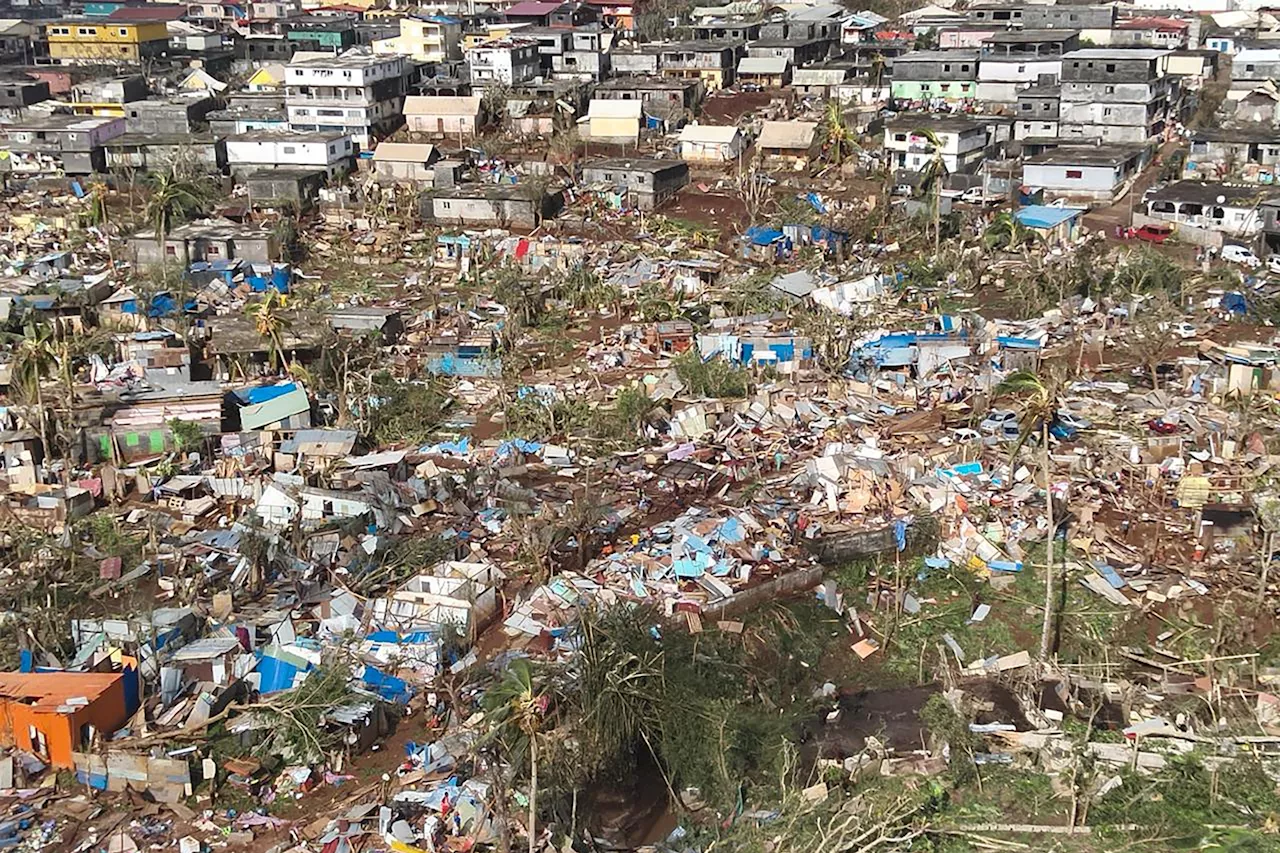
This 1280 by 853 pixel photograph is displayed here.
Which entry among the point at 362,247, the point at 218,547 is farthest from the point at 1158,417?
the point at 362,247

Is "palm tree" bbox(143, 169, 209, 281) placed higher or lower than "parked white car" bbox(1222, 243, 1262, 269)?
higher

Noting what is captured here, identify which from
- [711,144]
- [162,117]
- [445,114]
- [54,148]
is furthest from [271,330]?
[162,117]

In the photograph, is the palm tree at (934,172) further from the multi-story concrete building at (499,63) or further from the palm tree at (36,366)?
the palm tree at (36,366)

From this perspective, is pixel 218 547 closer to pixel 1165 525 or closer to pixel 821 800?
pixel 821 800

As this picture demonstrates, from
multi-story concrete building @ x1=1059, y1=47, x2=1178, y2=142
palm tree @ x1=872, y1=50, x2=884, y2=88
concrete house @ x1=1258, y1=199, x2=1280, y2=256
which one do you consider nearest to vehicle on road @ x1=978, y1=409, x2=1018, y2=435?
concrete house @ x1=1258, y1=199, x2=1280, y2=256

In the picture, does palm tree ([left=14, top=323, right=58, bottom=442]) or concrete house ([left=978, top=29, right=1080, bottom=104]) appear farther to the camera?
concrete house ([left=978, top=29, right=1080, bottom=104])

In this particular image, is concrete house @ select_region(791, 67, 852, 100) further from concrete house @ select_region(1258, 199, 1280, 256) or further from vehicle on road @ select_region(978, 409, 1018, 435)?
vehicle on road @ select_region(978, 409, 1018, 435)
